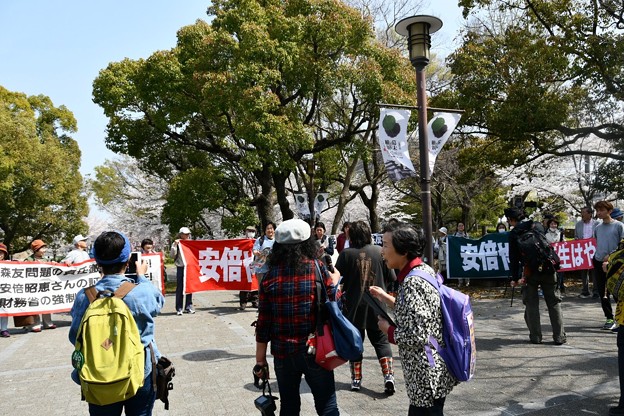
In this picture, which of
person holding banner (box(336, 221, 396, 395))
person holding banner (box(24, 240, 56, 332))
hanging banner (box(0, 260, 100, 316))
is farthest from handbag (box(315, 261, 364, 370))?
hanging banner (box(0, 260, 100, 316))

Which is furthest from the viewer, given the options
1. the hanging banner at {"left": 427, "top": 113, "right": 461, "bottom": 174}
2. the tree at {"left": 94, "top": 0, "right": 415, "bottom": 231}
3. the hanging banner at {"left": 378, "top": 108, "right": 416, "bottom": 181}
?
the tree at {"left": 94, "top": 0, "right": 415, "bottom": 231}

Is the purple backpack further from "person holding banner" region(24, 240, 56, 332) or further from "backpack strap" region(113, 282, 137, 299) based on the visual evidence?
"person holding banner" region(24, 240, 56, 332)

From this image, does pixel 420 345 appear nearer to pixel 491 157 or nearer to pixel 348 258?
pixel 348 258

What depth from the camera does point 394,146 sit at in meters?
6.41

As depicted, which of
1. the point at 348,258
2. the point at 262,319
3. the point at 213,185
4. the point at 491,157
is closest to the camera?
the point at 262,319

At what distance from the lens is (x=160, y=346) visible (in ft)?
23.0

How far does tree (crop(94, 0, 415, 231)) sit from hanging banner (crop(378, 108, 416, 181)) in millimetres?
7374

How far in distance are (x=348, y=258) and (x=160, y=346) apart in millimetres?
3810

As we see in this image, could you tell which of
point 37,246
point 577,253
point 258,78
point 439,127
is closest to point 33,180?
point 258,78

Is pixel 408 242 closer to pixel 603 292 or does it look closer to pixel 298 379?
pixel 298 379

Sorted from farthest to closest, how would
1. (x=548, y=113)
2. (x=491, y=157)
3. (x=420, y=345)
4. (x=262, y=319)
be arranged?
(x=491, y=157)
(x=548, y=113)
(x=262, y=319)
(x=420, y=345)

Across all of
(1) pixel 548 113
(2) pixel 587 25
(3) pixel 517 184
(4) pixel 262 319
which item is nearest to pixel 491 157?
(1) pixel 548 113

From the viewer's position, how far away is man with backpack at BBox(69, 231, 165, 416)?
2.30 m

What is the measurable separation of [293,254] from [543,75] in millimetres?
10004
